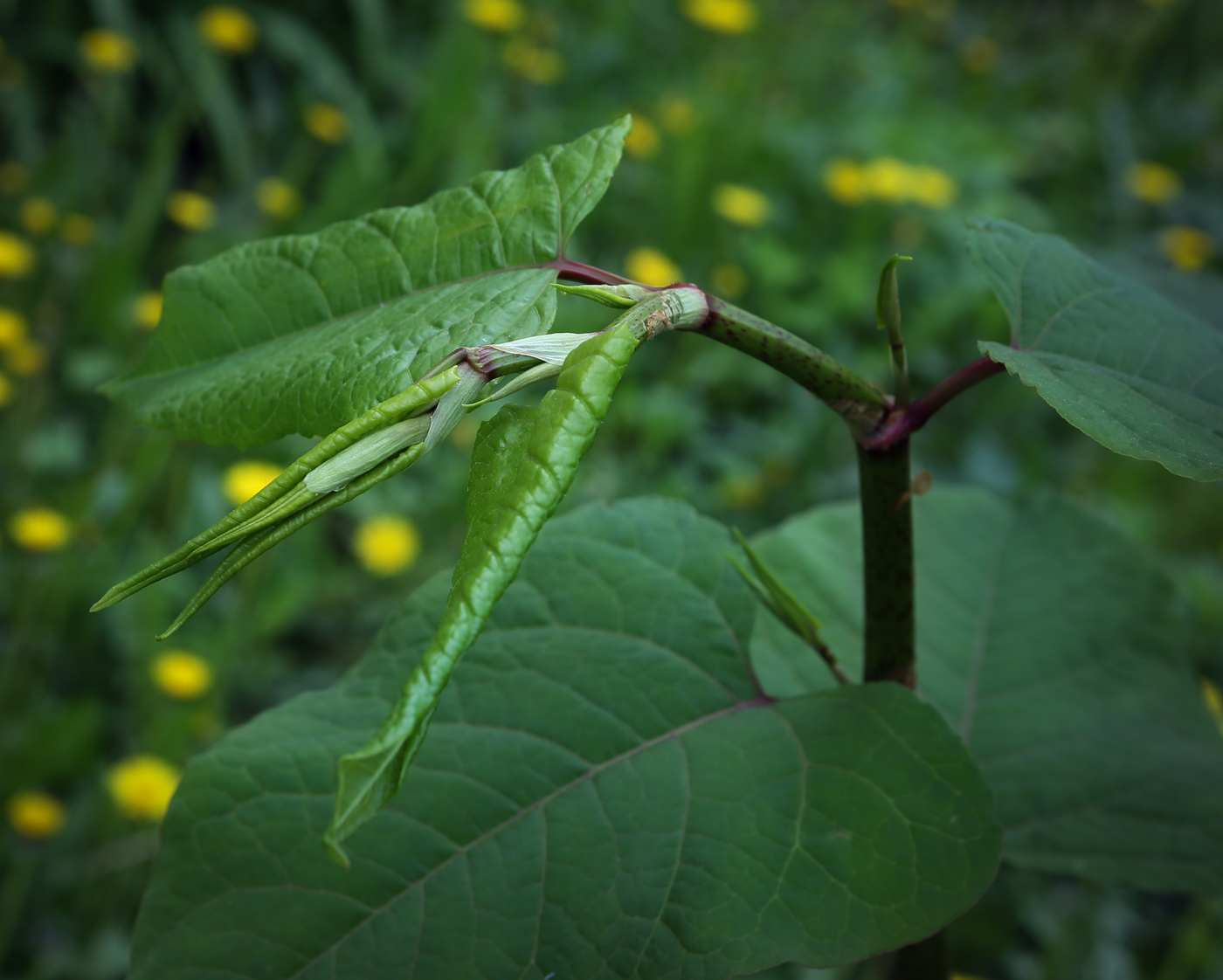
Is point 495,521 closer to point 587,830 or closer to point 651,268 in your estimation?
point 587,830

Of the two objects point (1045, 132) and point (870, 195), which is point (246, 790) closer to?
point (870, 195)

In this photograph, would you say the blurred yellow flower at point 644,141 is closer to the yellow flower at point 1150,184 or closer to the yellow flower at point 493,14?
the yellow flower at point 493,14

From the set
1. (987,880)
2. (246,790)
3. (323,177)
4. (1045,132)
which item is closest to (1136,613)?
(987,880)

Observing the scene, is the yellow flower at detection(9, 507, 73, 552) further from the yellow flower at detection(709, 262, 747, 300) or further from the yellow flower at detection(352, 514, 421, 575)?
the yellow flower at detection(709, 262, 747, 300)

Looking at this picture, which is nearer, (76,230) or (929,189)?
(76,230)

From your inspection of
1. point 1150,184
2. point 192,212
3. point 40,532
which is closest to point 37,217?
point 192,212

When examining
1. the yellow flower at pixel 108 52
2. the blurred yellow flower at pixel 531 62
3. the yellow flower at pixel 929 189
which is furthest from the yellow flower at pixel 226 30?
the yellow flower at pixel 929 189

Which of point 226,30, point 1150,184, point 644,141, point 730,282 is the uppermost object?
point 226,30
